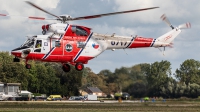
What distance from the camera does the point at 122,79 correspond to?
117688 mm

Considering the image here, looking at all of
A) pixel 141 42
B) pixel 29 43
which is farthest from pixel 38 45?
pixel 141 42

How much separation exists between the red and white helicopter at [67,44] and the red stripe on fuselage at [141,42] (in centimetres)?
15

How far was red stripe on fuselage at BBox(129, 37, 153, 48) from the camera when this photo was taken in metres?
61.8

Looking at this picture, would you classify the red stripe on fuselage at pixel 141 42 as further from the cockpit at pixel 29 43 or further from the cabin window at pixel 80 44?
the cockpit at pixel 29 43

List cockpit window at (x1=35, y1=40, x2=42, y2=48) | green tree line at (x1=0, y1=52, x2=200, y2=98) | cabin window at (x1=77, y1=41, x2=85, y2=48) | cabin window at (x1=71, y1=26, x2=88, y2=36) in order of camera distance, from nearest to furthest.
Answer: cockpit window at (x1=35, y1=40, x2=42, y2=48) < cabin window at (x1=71, y1=26, x2=88, y2=36) < cabin window at (x1=77, y1=41, x2=85, y2=48) < green tree line at (x1=0, y1=52, x2=200, y2=98)

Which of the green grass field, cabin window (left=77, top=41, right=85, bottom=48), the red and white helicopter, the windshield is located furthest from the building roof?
the windshield

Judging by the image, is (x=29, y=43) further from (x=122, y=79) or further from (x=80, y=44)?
(x=122, y=79)

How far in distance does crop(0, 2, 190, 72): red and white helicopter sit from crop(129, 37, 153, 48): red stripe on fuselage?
0.15m

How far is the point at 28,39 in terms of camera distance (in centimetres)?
5644

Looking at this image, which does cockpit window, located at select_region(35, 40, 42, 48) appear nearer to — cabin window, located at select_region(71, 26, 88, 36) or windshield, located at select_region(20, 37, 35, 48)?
windshield, located at select_region(20, 37, 35, 48)

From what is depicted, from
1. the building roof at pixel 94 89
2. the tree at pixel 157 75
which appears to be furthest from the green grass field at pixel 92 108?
the building roof at pixel 94 89

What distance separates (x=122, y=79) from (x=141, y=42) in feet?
183

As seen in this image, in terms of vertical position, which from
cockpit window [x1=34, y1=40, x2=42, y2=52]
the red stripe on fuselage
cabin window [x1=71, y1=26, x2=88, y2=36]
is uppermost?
cabin window [x1=71, y1=26, x2=88, y2=36]

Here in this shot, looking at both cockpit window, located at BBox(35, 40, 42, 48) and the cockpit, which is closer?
the cockpit
